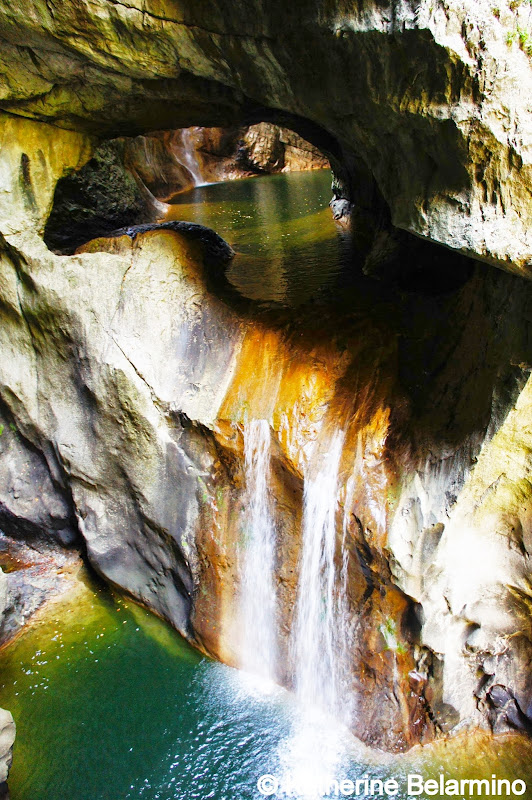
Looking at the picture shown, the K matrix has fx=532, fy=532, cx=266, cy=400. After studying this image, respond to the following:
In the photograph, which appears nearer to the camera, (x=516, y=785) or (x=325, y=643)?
(x=516, y=785)

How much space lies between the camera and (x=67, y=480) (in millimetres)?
5914

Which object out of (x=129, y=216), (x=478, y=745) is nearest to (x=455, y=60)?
(x=478, y=745)

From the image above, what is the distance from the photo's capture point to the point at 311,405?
511 centimetres

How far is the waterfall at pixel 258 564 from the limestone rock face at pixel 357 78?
2422 mm

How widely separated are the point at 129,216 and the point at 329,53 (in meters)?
6.24

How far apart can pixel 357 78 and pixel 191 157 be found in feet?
62.3

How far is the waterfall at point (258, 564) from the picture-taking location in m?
5.11

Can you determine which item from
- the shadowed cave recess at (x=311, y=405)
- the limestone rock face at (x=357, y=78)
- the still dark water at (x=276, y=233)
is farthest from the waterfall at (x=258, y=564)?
the limestone rock face at (x=357, y=78)

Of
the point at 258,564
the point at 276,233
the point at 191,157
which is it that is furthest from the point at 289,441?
the point at 191,157

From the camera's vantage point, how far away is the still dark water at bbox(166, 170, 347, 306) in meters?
6.93

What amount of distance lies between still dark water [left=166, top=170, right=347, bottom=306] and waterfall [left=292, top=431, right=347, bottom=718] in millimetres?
2330

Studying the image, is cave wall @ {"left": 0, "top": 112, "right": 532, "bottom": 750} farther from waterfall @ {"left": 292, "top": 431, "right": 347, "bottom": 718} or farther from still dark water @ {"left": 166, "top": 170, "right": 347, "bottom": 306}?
still dark water @ {"left": 166, "top": 170, "right": 347, "bottom": 306}

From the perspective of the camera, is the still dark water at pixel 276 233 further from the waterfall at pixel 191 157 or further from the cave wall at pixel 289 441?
the waterfall at pixel 191 157

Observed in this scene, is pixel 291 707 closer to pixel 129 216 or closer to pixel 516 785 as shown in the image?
pixel 516 785
